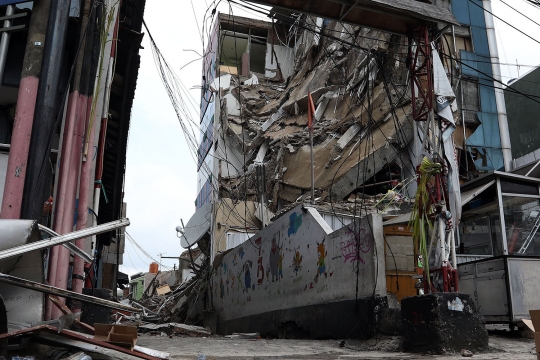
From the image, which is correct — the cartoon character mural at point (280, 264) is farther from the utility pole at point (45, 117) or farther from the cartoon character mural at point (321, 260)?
the utility pole at point (45, 117)

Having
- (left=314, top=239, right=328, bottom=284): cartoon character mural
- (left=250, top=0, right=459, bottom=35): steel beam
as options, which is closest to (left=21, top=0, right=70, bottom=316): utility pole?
(left=250, top=0, right=459, bottom=35): steel beam

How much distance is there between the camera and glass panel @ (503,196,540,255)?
867cm

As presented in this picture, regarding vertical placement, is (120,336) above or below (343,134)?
below

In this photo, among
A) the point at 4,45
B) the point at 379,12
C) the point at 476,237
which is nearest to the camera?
the point at 4,45

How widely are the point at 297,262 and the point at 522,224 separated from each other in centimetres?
→ 434

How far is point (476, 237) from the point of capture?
32.1ft

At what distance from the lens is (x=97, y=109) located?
26.7ft

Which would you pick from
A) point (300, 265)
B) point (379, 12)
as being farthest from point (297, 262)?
point (379, 12)

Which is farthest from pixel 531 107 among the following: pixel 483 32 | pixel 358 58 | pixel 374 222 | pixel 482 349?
pixel 482 349

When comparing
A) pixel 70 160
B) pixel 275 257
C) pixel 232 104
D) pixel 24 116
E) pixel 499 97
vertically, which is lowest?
pixel 275 257

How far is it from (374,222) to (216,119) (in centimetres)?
2208

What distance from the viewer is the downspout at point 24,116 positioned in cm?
512

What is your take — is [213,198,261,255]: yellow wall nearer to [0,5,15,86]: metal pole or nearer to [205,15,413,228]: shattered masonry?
[205,15,413,228]: shattered masonry

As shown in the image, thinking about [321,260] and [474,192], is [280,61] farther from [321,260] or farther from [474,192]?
[321,260]
